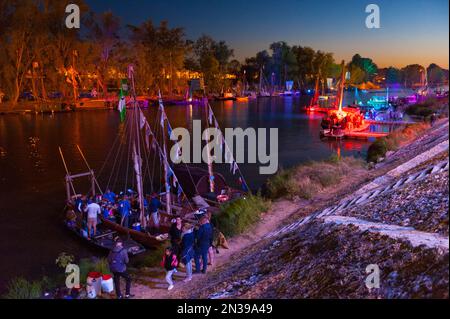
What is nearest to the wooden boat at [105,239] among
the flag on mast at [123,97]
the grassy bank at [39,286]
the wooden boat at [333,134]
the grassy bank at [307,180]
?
the grassy bank at [39,286]

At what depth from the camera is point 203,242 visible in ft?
36.1

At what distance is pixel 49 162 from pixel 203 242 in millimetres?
27831

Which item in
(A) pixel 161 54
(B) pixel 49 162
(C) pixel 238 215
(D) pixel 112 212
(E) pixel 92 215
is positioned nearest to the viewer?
(C) pixel 238 215

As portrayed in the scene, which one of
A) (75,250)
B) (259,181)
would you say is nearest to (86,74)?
(259,181)

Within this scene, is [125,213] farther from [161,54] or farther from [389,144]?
[161,54]

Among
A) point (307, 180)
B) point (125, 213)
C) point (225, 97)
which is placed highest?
point (225, 97)

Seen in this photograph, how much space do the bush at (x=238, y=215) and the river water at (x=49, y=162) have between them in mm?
5444

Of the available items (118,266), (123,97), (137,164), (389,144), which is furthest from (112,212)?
(389,144)

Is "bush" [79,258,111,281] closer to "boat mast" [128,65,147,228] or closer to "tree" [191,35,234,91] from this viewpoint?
"boat mast" [128,65,147,228]

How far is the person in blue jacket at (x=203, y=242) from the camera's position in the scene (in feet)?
35.7

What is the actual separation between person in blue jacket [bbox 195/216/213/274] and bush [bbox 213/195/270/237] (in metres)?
3.44

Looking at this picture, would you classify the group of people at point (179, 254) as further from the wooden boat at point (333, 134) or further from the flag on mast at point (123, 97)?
the wooden boat at point (333, 134)

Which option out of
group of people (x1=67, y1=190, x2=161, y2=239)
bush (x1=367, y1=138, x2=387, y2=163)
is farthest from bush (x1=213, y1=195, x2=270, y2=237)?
bush (x1=367, y1=138, x2=387, y2=163)

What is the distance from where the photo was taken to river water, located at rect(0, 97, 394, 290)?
17453mm
